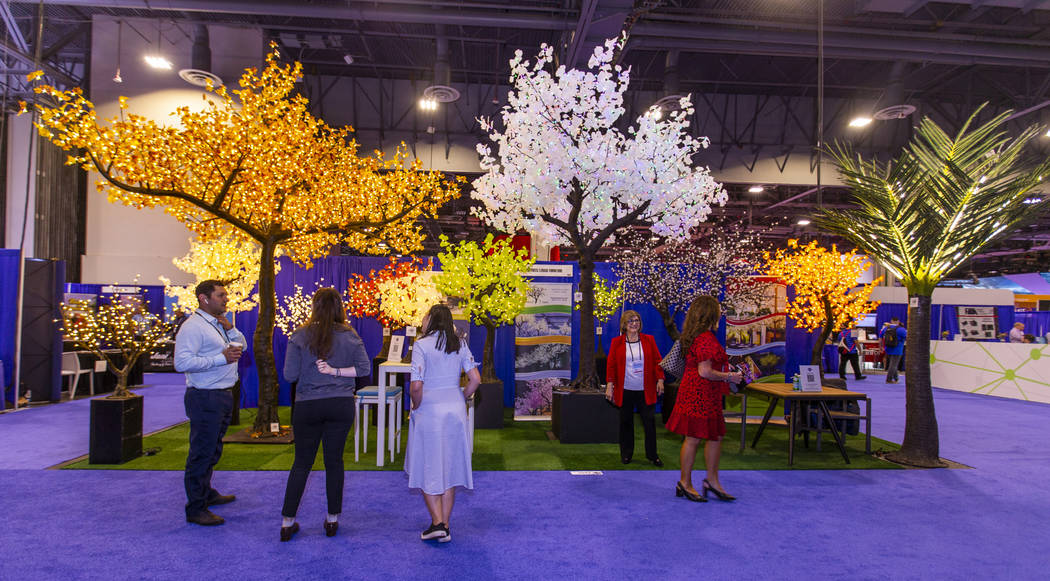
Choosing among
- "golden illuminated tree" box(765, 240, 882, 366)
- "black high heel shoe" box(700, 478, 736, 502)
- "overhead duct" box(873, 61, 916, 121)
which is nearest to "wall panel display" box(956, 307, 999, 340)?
"overhead duct" box(873, 61, 916, 121)

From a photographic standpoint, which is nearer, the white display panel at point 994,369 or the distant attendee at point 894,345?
the white display panel at point 994,369

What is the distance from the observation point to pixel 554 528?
3715 millimetres

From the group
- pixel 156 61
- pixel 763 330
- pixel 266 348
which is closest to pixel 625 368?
pixel 266 348

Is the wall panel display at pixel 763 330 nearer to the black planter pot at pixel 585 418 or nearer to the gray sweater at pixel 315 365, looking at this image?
the black planter pot at pixel 585 418

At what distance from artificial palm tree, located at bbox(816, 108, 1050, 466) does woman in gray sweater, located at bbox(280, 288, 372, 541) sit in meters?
5.21

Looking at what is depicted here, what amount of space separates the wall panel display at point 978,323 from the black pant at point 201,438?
2052cm

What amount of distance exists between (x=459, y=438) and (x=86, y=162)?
16.4 ft

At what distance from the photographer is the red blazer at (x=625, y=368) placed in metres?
5.45

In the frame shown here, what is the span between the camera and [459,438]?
11.0ft

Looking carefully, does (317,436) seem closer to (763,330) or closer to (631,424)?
(631,424)

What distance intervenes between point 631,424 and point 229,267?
250 inches

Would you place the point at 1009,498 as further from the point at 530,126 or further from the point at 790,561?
the point at 530,126

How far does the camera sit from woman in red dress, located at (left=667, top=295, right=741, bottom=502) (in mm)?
4094

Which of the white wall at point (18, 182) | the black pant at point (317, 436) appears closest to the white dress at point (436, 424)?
the black pant at point (317, 436)
